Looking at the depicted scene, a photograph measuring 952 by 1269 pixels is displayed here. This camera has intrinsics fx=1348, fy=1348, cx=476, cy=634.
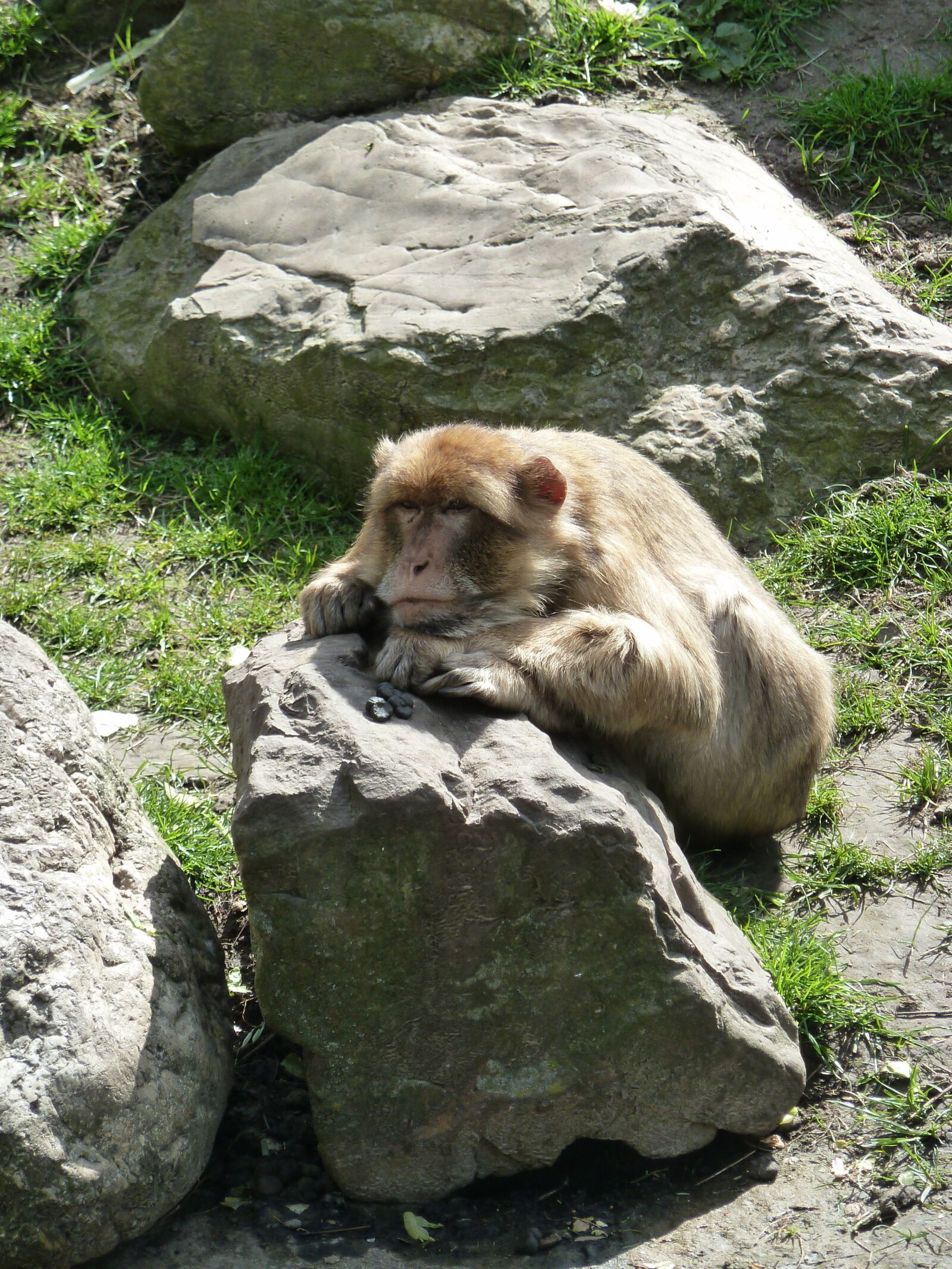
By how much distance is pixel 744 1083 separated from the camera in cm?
355

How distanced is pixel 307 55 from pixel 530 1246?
21.1 feet

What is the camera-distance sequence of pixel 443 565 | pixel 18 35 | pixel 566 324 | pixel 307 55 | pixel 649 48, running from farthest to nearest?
pixel 18 35, pixel 649 48, pixel 307 55, pixel 566 324, pixel 443 565

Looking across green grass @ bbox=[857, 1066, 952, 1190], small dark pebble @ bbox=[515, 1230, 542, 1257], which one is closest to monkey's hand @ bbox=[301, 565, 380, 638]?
small dark pebble @ bbox=[515, 1230, 542, 1257]

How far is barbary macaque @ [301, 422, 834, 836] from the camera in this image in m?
3.78

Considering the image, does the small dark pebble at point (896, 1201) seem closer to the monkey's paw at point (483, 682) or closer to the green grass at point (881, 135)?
the monkey's paw at point (483, 682)

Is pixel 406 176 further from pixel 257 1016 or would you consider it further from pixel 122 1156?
pixel 122 1156

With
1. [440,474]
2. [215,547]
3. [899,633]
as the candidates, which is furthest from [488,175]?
[440,474]

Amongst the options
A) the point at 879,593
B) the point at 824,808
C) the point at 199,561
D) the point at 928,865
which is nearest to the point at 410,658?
the point at 824,808

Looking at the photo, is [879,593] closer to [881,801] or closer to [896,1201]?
[881,801]

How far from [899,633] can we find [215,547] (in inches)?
124

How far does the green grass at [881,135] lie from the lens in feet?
25.0

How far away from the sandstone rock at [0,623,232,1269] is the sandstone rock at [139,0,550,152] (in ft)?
16.5

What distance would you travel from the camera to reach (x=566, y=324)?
623cm

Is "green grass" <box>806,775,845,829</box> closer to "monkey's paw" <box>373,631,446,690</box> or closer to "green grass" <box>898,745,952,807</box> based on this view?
"green grass" <box>898,745,952,807</box>
